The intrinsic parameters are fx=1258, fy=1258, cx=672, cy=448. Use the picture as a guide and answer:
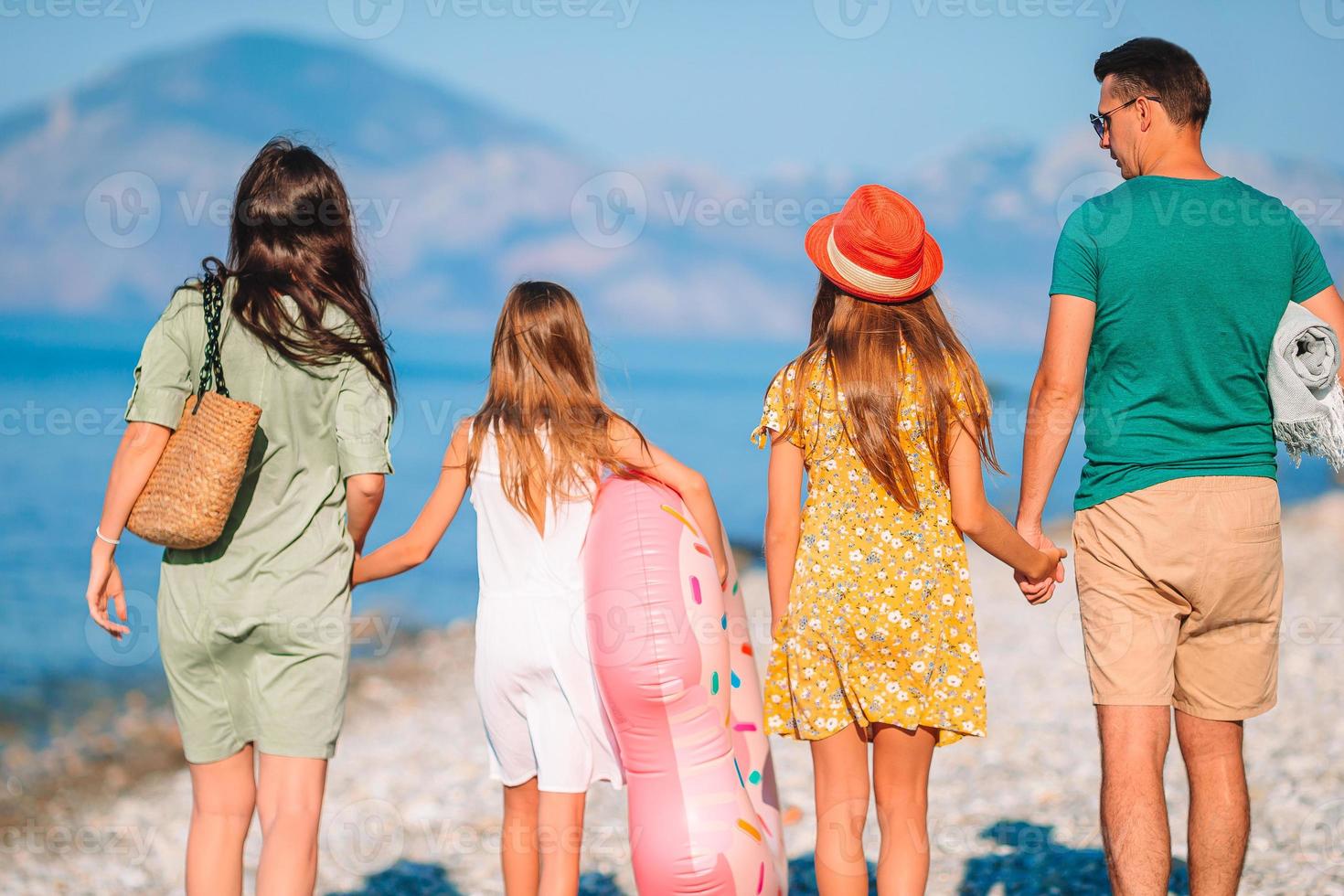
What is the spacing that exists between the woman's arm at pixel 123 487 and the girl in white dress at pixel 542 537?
1.95 ft

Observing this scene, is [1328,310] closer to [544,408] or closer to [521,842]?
[544,408]

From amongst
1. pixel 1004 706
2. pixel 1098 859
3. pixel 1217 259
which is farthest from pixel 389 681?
pixel 1217 259

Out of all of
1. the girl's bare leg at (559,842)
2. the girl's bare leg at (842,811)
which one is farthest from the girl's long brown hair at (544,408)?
the girl's bare leg at (842,811)

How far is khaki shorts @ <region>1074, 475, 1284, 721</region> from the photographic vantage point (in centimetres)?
314

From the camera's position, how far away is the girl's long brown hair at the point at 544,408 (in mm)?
3342

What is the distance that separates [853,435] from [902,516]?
0.79ft

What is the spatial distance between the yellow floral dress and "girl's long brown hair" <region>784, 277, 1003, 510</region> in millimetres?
26

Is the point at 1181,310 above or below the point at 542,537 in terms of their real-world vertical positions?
above

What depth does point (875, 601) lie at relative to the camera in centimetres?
313

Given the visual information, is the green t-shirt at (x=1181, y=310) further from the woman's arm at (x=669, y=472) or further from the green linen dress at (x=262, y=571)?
the green linen dress at (x=262, y=571)

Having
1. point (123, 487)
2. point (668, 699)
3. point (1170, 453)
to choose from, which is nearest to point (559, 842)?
point (668, 699)

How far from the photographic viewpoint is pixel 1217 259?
316 centimetres

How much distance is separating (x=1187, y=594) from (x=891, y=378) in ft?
3.04

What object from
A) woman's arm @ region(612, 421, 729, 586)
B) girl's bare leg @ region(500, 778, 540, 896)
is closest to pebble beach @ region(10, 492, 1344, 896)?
girl's bare leg @ region(500, 778, 540, 896)
